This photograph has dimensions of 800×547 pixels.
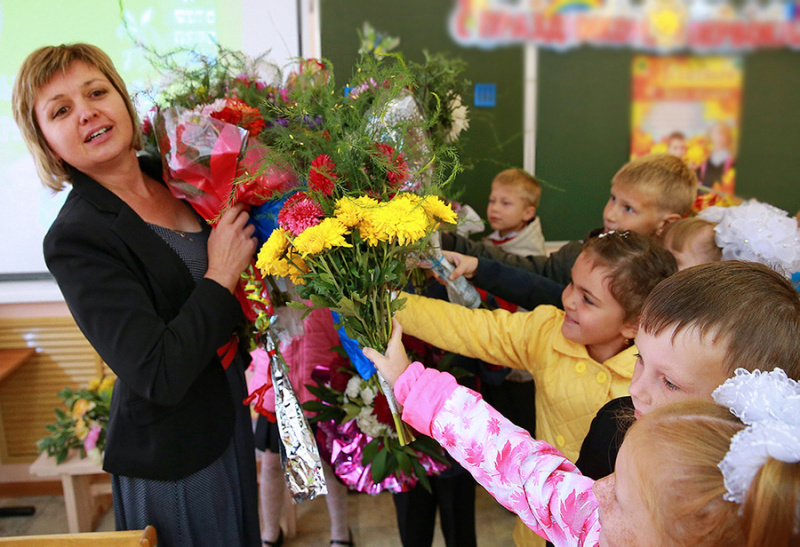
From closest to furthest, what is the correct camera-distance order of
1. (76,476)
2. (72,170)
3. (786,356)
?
(786,356)
(72,170)
(76,476)

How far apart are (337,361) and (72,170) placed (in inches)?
33.2

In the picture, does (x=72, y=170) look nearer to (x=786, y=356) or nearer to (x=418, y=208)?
(x=418, y=208)

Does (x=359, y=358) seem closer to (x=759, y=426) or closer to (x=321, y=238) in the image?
(x=321, y=238)

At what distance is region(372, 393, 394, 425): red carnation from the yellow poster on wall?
2.00m

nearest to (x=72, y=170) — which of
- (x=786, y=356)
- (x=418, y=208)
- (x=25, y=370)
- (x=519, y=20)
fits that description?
(x=418, y=208)

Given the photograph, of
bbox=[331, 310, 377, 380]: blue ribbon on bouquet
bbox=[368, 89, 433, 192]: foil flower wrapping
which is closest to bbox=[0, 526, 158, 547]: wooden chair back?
bbox=[331, 310, 377, 380]: blue ribbon on bouquet

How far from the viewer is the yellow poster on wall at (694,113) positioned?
2691 mm

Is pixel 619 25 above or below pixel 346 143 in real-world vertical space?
above

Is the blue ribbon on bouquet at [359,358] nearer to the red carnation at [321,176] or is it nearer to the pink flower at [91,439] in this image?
the red carnation at [321,176]

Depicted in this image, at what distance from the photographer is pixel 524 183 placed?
229cm

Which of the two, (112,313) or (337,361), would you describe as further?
(337,361)

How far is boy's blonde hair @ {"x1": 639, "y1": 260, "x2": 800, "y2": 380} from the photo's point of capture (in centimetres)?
78

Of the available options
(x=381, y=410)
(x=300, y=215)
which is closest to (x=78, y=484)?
(x=381, y=410)

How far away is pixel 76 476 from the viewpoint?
224cm
